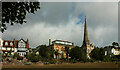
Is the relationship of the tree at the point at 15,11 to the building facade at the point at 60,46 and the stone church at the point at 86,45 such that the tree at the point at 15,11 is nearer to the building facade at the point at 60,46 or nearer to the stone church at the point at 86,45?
the building facade at the point at 60,46

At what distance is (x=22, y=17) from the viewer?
29.0 feet

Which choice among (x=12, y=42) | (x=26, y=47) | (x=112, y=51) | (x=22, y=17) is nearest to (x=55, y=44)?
(x=26, y=47)

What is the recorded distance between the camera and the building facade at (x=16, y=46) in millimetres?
85688

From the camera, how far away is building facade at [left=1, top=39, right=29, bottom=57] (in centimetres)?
8569

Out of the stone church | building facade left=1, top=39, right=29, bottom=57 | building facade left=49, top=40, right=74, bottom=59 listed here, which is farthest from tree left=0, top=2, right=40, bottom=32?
the stone church

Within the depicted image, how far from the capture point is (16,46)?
88.6m

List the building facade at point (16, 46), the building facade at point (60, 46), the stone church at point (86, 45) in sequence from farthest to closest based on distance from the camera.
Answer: the stone church at point (86, 45) → the building facade at point (60, 46) → the building facade at point (16, 46)

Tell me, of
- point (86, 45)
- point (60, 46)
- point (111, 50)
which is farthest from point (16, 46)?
point (111, 50)

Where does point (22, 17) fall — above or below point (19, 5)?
below

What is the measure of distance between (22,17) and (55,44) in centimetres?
10468

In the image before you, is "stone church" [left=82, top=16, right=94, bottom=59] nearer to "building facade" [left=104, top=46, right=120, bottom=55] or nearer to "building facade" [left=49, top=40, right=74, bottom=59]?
"building facade" [left=104, top=46, right=120, bottom=55]

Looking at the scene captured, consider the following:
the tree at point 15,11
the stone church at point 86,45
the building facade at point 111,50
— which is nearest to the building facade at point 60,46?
the stone church at point 86,45

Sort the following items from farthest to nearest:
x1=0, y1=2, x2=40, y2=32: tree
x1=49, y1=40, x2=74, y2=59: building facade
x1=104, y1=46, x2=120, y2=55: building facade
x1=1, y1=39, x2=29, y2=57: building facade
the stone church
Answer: x1=104, y1=46, x2=120, y2=55: building facade, the stone church, x1=49, y1=40, x2=74, y2=59: building facade, x1=1, y1=39, x2=29, y2=57: building facade, x1=0, y1=2, x2=40, y2=32: tree

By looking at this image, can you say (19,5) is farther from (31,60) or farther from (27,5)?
(31,60)
